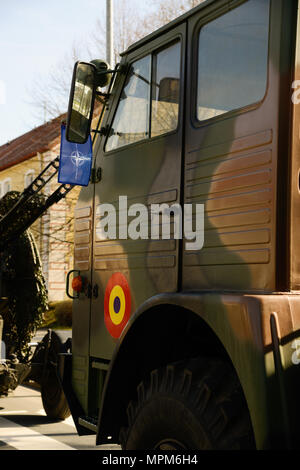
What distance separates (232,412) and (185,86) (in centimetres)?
178

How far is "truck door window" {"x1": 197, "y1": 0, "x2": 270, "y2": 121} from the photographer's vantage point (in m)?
3.07

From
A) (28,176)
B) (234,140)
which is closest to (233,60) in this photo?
(234,140)

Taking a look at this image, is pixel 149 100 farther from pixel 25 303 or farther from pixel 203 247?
pixel 25 303

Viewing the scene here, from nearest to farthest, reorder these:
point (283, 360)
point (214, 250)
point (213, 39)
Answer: point (283, 360) < point (214, 250) < point (213, 39)

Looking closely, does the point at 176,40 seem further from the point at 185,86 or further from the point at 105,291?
the point at 105,291

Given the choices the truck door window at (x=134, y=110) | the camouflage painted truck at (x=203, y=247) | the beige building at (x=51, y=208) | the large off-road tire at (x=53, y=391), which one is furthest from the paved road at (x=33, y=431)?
the beige building at (x=51, y=208)

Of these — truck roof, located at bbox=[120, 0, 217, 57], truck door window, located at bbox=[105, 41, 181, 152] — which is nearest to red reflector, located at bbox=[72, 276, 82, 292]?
truck door window, located at bbox=[105, 41, 181, 152]

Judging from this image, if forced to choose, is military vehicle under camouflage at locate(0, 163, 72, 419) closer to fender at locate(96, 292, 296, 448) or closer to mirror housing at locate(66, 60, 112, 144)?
mirror housing at locate(66, 60, 112, 144)

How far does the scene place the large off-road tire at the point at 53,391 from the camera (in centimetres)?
711

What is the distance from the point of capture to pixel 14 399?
28.6 feet

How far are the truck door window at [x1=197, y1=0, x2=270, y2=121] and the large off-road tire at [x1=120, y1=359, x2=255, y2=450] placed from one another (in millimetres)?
1285

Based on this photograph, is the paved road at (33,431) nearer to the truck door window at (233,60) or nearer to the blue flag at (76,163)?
the blue flag at (76,163)
